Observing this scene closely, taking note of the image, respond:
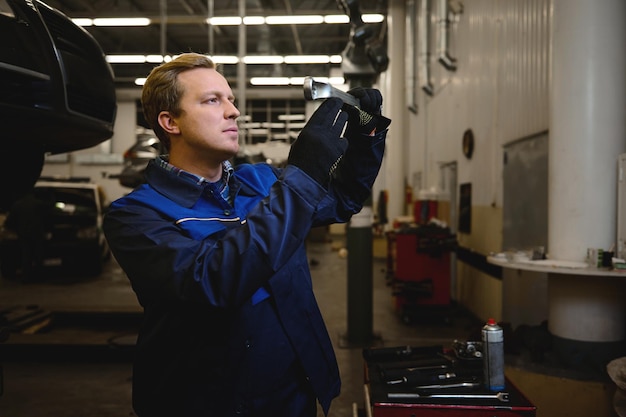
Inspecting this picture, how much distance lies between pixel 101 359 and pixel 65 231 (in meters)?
4.46

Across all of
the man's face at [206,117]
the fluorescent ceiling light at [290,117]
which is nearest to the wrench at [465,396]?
the man's face at [206,117]

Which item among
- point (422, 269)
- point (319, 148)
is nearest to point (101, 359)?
point (422, 269)

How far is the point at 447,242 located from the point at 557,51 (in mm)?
2881

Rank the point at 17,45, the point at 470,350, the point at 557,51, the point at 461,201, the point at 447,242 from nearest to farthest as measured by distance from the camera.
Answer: the point at 470,350 → the point at 17,45 → the point at 557,51 → the point at 447,242 → the point at 461,201

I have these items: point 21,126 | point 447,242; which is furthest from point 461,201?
point 21,126

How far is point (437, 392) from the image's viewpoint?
1823 mm

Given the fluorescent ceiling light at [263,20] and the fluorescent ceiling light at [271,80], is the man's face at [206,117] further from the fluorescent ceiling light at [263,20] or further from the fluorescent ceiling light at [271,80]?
the fluorescent ceiling light at [271,80]

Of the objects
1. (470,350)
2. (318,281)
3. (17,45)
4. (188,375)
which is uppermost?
(17,45)

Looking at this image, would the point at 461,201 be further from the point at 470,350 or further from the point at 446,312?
the point at 470,350

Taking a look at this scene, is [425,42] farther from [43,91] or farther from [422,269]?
[43,91]

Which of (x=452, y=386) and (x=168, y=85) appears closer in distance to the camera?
(x=168, y=85)

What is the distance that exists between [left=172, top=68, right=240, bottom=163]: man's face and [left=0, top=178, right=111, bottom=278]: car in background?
7467 mm

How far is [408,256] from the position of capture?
5.66 m

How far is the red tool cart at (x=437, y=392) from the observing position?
1.74m
